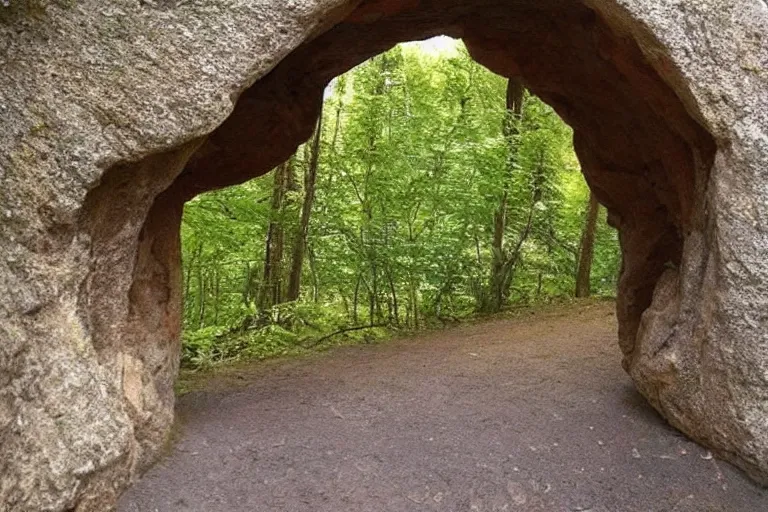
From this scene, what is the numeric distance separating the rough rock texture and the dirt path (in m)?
0.25

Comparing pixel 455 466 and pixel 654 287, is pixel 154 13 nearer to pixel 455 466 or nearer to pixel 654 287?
pixel 455 466

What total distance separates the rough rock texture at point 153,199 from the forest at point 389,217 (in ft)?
12.1

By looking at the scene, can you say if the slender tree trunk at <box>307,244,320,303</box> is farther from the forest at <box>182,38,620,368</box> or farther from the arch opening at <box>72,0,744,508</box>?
the arch opening at <box>72,0,744,508</box>

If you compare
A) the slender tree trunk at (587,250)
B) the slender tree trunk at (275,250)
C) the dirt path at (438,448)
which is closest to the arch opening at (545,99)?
the dirt path at (438,448)

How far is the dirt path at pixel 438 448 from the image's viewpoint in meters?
3.63

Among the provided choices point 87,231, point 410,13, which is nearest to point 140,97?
point 87,231

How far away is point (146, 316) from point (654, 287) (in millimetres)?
3886

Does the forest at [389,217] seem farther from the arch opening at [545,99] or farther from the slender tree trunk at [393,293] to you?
the arch opening at [545,99]

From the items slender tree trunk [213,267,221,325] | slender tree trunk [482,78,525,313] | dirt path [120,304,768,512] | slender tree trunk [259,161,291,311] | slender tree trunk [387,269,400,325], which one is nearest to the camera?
dirt path [120,304,768,512]

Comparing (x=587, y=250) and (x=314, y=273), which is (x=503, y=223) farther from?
(x=314, y=273)

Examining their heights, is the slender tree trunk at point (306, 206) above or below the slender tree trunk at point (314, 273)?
above

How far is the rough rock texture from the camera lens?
2963 millimetres

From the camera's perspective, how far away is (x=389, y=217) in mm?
8484

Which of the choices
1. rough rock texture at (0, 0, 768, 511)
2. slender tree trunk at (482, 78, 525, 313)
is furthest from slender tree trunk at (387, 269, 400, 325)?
rough rock texture at (0, 0, 768, 511)
